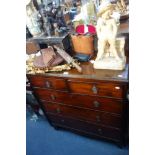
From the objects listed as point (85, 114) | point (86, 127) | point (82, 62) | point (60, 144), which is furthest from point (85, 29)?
point (60, 144)

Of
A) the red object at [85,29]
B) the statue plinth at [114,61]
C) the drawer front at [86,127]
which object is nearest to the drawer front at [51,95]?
the drawer front at [86,127]

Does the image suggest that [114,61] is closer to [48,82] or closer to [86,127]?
[48,82]

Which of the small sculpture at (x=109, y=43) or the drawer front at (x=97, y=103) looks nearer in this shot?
the small sculpture at (x=109, y=43)

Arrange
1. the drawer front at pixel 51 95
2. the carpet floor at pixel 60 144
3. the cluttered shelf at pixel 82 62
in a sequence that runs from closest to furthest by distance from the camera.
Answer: the cluttered shelf at pixel 82 62, the drawer front at pixel 51 95, the carpet floor at pixel 60 144

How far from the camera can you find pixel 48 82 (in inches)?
61.2

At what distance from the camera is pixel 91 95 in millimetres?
1419

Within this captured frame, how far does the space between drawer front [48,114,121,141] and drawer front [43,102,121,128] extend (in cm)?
8

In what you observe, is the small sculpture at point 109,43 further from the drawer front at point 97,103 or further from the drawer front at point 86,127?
the drawer front at point 86,127

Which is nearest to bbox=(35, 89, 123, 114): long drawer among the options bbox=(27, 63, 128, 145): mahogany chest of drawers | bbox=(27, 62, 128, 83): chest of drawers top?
bbox=(27, 63, 128, 145): mahogany chest of drawers

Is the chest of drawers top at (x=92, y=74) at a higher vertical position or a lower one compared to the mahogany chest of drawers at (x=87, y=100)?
higher

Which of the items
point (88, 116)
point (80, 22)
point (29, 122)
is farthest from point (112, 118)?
point (29, 122)

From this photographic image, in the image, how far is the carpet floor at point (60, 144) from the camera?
1.79 meters
